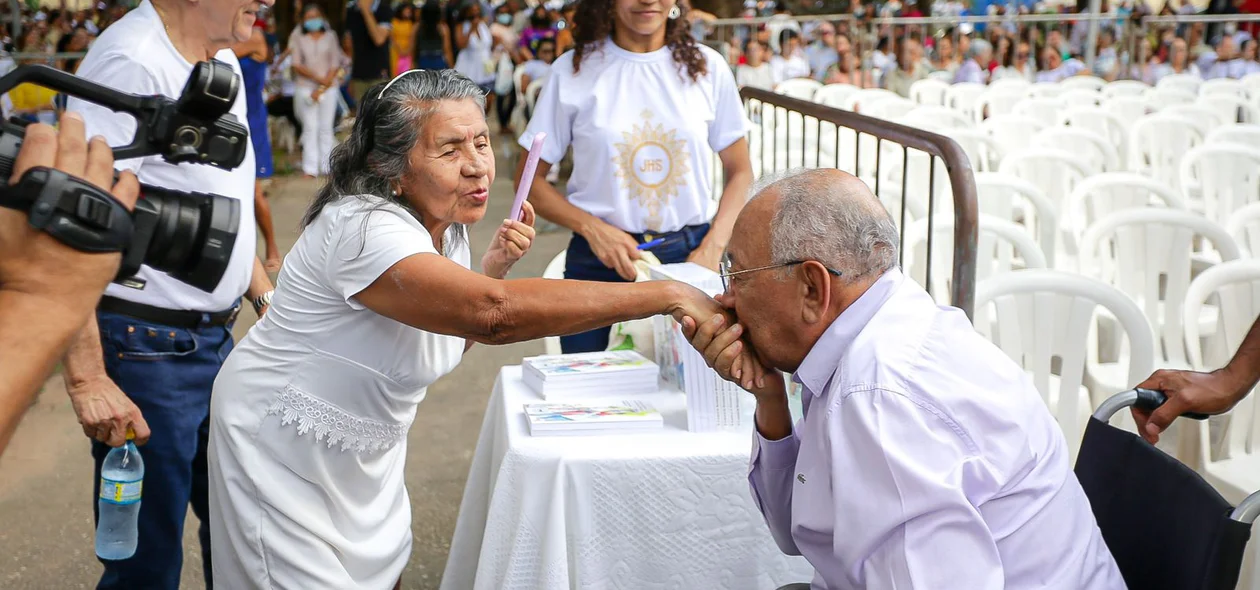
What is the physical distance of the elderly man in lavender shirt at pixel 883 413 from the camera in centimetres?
145

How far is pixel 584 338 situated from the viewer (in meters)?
3.21

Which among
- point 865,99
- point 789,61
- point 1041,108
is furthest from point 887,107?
point 789,61

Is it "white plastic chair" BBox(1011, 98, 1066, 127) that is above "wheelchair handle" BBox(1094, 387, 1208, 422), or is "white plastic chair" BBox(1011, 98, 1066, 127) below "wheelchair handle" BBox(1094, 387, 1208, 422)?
below

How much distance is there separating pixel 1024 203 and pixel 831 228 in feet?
13.0

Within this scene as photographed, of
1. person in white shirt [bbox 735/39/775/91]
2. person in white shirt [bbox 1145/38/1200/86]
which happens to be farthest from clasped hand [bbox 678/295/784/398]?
person in white shirt [bbox 1145/38/1200/86]

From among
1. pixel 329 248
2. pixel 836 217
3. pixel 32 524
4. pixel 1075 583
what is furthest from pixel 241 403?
pixel 32 524

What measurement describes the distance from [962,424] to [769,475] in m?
0.46

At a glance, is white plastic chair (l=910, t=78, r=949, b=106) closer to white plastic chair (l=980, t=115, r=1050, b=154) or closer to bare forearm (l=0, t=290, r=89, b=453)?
white plastic chair (l=980, t=115, r=1050, b=154)

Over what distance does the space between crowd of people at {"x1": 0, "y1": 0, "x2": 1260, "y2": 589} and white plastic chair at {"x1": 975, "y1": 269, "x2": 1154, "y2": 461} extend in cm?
99

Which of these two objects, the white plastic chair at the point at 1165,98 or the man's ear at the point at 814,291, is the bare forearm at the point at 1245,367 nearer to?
the man's ear at the point at 814,291

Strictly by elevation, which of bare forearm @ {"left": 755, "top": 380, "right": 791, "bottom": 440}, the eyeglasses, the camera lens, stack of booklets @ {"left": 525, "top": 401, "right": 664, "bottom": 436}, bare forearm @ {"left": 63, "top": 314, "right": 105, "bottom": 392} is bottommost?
stack of booklets @ {"left": 525, "top": 401, "right": 664, "bottom": 436}

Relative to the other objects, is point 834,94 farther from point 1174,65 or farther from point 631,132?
point 631,132

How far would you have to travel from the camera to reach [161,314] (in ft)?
7.67

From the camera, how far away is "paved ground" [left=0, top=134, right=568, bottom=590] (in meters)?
3.55
